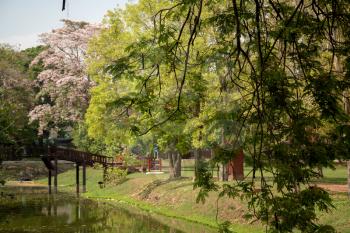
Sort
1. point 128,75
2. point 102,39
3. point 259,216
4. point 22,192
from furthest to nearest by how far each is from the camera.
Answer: point 22,192
point 102,39
point 128,75
point 259,216

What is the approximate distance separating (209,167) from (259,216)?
0.93 meters

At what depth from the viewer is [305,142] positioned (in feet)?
18.7

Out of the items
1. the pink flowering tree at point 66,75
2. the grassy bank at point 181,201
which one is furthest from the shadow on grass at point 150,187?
the pink flowering tree at point 66,75

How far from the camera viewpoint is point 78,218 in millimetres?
23984

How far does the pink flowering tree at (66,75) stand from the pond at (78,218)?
14023mm

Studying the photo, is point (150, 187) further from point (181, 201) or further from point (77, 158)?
point (77, 158)

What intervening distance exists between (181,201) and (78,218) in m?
4.81

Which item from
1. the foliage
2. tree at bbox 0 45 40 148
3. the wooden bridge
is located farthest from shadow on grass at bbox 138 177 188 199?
tree at bbox 0 45 40 148

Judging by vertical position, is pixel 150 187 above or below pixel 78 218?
above

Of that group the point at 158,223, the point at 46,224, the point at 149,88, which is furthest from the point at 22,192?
the point at 149,88

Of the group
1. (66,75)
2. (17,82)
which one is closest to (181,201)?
(66,75)

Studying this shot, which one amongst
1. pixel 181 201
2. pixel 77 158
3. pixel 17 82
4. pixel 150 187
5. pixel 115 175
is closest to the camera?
pixel 181 201

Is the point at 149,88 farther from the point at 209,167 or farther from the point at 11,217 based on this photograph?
the point at 11,217

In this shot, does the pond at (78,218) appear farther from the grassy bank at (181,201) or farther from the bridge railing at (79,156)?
the bridge railing at (79,156)
